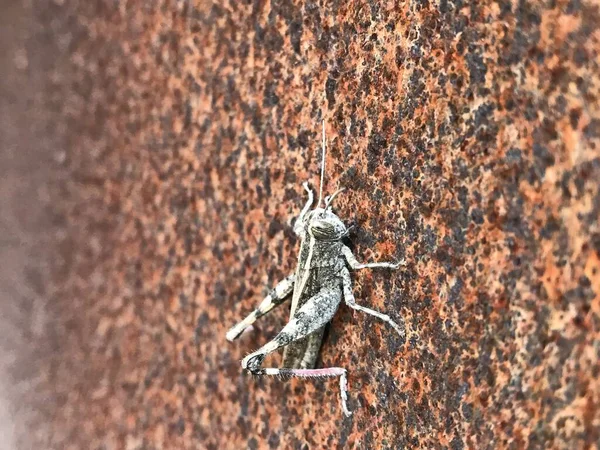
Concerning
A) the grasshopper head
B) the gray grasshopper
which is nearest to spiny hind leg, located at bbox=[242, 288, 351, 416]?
the gray grasshopper

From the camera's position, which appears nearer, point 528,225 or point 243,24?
point 528,225

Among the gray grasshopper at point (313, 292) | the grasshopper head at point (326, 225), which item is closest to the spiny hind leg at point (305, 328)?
the gray grasshopper at point (313, 292)

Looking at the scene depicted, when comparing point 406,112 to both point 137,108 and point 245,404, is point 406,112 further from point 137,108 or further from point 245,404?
point 137,108

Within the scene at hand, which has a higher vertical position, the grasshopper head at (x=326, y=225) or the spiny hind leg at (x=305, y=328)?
the grasshopper head at (x=326, y=225)

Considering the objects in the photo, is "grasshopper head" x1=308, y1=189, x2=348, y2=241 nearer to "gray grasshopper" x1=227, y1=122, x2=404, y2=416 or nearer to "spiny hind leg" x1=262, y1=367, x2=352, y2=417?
"gray grasshopper" x1=227, y1=122, x2=404, y2=416

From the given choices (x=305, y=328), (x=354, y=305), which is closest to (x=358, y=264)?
(x=354, y=305)

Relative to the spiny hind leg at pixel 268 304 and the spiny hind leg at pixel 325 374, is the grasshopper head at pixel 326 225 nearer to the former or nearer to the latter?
the spiny hind leg at pixel 268 304

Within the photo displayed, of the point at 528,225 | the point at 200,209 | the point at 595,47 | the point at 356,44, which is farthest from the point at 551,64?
the point at 200,209

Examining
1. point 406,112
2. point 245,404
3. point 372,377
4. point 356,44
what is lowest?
point 245,404
